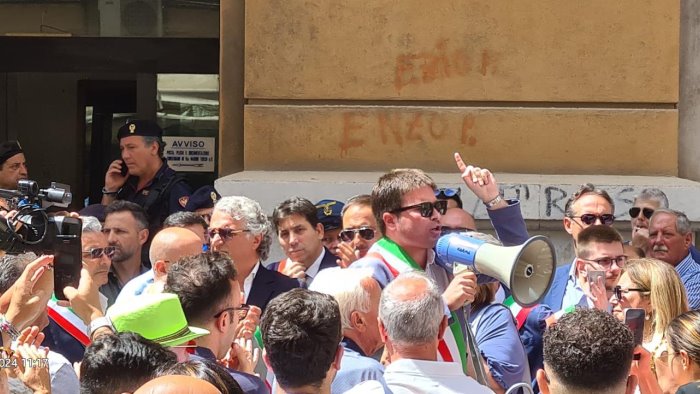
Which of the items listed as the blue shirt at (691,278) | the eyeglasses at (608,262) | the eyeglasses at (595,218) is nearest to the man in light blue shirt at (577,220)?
the eyeglasses at (595,218)

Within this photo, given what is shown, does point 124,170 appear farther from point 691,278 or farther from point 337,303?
point 337,303

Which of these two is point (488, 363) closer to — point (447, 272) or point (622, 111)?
point (447, 272)

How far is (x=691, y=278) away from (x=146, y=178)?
3.06 m

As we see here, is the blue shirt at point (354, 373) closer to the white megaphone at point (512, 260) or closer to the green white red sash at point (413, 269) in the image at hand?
the green white red sash at point (413, 269)

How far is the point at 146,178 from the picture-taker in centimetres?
669

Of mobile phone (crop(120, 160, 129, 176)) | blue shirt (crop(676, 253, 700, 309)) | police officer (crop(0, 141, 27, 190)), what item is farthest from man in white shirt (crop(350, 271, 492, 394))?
police officer (crop(0, 141, 27, 190))

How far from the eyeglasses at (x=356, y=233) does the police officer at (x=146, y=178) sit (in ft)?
4.28

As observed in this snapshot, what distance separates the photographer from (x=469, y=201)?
22.5ft

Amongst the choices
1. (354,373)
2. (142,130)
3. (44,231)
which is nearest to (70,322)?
(44,231)

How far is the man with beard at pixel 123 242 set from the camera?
5.90 m

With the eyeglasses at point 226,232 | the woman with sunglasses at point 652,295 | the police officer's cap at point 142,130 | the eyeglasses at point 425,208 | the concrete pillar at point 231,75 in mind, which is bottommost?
the woman with sunglasses at point 652,295

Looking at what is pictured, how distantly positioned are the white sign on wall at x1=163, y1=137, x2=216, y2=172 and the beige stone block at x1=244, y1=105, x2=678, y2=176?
131cm

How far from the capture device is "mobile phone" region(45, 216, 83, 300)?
14.8 feet

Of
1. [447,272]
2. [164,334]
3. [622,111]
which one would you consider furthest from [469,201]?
[164,334]
